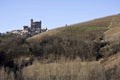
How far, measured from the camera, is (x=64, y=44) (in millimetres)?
54125

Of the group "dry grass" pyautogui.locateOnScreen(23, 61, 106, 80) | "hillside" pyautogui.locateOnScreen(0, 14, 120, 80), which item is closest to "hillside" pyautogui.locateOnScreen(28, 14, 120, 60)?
"hillside" pyautogui.locateOnScreen(0, 14, 120, 80)

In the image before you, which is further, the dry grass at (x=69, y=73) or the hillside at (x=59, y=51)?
the hillside at (x=59, y=51)

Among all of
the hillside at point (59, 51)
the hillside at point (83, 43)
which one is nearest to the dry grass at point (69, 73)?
the hillside at point (59, 51)

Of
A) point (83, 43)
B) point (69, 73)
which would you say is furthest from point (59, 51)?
point (69, 73)

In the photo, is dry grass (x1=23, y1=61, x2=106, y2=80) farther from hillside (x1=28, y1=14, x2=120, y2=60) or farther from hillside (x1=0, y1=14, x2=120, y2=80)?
hillside (x1=28, y1=14, x2=120, y2=60)

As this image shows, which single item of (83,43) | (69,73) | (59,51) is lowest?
(59,51)

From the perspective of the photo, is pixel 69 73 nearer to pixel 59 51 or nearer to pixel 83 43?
pixel 59 51

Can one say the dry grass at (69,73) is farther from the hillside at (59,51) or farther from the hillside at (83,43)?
the hillside at (83,43)

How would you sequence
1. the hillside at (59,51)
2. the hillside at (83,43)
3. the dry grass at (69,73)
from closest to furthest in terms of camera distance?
the dry grass at (69,73)
the hillside at (59,51)
the hillside at (83,43)

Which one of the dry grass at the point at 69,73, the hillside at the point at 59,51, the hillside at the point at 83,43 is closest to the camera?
the dry grass at the point at 69,73

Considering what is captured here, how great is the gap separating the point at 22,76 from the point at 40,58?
66.2 ft

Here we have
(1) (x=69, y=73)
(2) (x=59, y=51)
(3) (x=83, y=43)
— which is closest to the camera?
(1) (x=69, y=73)

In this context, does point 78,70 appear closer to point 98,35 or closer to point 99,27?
point 98,35

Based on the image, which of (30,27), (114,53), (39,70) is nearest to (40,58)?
(114,53)
